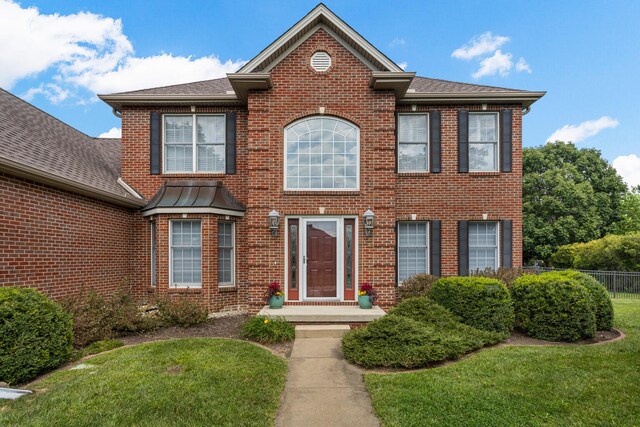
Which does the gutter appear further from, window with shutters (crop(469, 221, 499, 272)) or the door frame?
window with shutters (crop(469, 221, 499, 272))

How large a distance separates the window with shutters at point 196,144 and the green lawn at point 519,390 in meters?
7.73

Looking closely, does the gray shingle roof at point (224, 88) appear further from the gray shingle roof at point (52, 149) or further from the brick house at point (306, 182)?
the gray shingle roof at point (52, 149)

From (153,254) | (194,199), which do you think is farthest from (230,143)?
(153,254)

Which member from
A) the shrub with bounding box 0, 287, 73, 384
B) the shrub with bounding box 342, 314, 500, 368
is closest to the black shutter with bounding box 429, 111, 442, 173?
the shrub with bounding box 342, 314, 500, 368

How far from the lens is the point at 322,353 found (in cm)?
657

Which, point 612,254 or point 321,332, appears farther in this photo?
point 612,254

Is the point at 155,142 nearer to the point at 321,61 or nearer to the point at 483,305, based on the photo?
the point at 321,61

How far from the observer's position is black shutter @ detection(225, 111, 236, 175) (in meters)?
10.6

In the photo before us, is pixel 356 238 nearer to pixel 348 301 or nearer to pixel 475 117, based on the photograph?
pixel 348 301

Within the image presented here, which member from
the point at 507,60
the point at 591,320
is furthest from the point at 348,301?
the point at 507,60

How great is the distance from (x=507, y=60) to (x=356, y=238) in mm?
13324

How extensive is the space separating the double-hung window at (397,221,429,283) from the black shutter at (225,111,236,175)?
5.14 metres

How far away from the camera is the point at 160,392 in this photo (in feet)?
14.9

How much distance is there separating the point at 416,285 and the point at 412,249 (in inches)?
47.9
